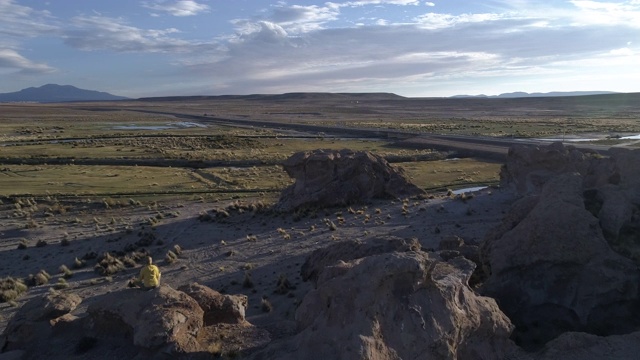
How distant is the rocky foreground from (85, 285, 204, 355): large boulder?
0.10 feet

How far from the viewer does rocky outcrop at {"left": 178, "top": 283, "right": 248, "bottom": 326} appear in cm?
1545

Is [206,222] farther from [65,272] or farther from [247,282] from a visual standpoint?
[247,282]

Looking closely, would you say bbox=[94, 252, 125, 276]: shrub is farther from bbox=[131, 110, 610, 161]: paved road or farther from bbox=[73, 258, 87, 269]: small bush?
bbox=[131, 110, 610, 161]: paved road

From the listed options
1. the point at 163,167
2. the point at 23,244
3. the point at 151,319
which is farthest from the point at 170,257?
the point at 163,167

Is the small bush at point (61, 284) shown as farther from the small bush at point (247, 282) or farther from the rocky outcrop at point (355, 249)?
the rocky outcrop at point (355, 249)

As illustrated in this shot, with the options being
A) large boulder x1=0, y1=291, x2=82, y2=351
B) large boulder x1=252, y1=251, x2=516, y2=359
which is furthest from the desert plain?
large boulder x1=252, y1=251, x2=516, y2=359

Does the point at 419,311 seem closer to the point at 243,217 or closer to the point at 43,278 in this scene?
the point at 43,278

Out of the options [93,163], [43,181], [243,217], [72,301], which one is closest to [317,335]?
[72,301]

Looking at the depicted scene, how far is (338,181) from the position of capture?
3778 cm

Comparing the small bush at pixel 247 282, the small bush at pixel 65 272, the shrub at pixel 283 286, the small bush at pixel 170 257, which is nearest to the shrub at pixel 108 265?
the small bush at pixel 65 272

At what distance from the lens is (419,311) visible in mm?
11789

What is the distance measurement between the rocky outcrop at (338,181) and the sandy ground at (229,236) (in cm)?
118

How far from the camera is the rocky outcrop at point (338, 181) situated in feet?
121

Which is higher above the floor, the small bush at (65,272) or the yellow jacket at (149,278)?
the yellow jacket at (149,278)
